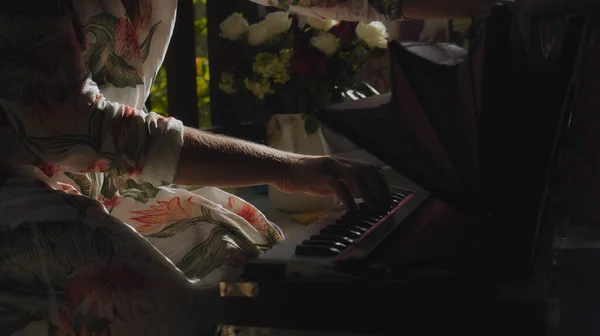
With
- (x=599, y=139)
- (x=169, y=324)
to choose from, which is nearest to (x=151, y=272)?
(x=169, y=324)

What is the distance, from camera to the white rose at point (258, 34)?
2.46 meters

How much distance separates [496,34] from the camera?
0.84m

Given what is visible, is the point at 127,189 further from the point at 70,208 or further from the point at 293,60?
the point at 293,60

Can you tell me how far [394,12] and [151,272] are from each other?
866 millimetres

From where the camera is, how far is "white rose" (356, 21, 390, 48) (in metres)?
2.38

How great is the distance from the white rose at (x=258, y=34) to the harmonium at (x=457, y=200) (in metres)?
1.52

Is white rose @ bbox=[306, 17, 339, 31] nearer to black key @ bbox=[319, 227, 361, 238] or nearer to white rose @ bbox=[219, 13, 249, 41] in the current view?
white rose @ bbox=[219, 13, 249, 41]

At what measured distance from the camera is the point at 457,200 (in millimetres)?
889

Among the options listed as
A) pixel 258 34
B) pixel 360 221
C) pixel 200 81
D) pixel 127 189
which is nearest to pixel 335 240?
pixel 360 221

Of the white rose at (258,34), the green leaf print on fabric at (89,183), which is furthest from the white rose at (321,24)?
the green leaf print on fabric at (89,183)

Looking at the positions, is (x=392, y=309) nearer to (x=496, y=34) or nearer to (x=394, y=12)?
(x=496, y=34)

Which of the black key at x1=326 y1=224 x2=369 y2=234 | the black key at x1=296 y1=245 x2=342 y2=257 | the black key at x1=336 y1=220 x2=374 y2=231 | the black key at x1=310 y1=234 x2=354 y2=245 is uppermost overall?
the black key at x1=296 y1=245 x2=342 y2=257

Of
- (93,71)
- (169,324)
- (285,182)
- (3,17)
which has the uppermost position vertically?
(3,17)

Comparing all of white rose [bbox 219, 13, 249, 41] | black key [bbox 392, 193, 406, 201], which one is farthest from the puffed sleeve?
white rose [bbox 219, 13, 249, 41]
